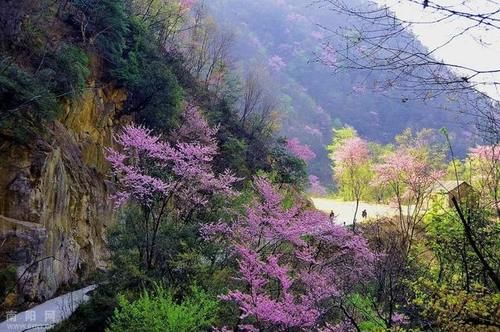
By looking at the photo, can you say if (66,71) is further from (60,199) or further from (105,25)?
(105,25)

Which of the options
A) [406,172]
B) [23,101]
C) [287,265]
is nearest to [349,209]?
[406,172]

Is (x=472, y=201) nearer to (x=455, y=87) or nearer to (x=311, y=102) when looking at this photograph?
(x=455, y=87)

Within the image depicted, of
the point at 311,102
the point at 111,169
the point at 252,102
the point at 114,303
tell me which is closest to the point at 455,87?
the point at 114,303

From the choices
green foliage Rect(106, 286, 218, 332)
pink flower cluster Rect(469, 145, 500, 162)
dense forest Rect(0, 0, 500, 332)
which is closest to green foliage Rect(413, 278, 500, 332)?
dense forest Rect(0, 0, 500, 332)

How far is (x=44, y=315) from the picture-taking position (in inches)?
267

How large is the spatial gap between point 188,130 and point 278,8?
119ft

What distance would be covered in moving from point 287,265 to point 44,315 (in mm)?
4158

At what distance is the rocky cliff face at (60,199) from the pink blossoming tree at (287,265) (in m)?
2.86

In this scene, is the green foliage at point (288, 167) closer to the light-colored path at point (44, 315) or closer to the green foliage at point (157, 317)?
the light-colored path at point (44, 315)

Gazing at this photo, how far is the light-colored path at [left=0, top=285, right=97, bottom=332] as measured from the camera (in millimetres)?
6250

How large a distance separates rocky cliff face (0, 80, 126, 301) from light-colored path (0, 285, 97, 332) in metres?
0.28

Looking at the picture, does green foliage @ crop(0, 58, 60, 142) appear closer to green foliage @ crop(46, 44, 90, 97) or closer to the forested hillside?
green foliage @ crop(46, 44, 90, 97)

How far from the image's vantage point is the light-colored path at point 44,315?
625 centimetres

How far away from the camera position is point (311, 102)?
40500mm
